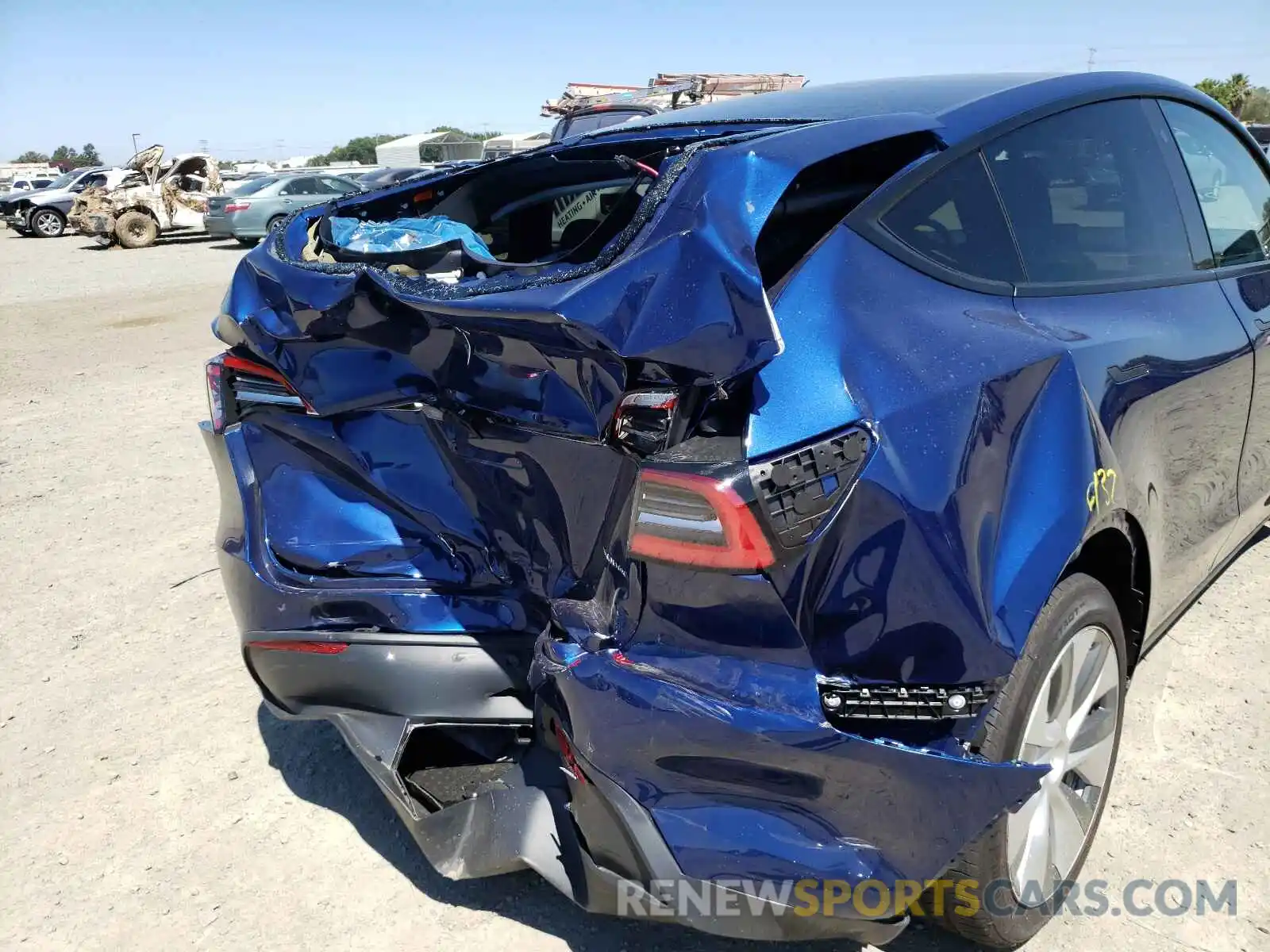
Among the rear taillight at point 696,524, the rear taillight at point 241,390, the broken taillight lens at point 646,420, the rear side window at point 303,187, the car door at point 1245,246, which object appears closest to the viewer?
the rear taillight at point 696,524

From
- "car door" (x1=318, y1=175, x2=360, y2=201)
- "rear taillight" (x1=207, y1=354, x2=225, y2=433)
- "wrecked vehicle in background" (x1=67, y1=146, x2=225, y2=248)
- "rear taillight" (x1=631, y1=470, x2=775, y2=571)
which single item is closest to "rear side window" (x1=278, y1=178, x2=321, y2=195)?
"car door" (x1=318, y1=175, x2=360, y2=201)

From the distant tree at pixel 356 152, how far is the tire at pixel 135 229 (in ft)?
193

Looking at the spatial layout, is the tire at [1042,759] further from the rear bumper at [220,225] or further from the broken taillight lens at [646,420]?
the rear bumper at [220,225]

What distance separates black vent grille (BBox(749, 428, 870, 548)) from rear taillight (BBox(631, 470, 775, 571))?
0.12 ft

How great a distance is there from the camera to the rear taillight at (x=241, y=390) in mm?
2287

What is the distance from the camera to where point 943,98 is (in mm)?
2229

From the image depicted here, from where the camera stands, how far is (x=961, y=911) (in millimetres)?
1869

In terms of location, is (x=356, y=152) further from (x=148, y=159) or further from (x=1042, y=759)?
(x=1042, y=759)

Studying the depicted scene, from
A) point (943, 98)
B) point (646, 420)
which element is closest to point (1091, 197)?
point (943, 98)

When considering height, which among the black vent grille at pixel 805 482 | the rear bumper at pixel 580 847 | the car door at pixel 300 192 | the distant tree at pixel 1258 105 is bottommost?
the rear bumper at pixel 580 847

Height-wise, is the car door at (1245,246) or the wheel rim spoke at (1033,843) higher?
the car door at (1245,246)

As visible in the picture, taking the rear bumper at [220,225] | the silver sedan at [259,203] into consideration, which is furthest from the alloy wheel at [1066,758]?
the rear bumper at [220,225]

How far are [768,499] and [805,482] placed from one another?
0.23 feet

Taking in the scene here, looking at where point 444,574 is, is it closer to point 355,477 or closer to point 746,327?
point 355,477
